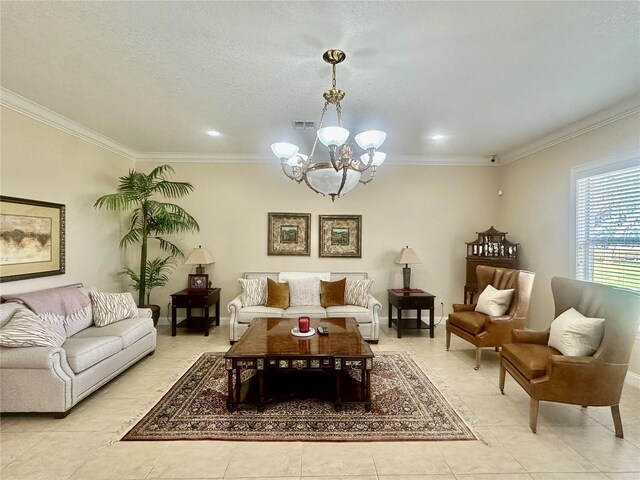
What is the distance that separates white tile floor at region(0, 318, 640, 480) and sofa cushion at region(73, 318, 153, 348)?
1.90ft

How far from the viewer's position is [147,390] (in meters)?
2.85

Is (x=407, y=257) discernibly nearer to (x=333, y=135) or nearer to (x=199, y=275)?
(x=333, y=135)

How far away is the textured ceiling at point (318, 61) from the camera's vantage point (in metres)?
1.85

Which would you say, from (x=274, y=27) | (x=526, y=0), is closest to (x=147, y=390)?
(x=274, y=27)

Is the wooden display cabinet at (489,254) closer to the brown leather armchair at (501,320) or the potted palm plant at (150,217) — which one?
the brown leather armchair at (501,320)

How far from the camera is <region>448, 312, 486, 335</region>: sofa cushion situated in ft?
11.2

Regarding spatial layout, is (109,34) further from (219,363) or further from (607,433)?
(607,433)

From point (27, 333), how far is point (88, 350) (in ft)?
1.46

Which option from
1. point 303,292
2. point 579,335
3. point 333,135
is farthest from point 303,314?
point 579,335

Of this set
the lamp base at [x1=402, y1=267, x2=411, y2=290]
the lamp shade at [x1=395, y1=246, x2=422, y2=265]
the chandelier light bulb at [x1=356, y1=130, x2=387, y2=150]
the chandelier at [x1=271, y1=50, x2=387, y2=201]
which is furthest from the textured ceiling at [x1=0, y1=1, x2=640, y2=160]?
the lamp base at [x1=402, y1=267, x2=411, y2=290]

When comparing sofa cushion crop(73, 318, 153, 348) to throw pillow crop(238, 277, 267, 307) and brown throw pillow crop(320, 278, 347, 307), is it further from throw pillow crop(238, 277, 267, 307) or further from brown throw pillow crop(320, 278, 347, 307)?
brown throw pillow crop(320, 278, 347, 307)

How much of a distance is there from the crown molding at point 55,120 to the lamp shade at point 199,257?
6.33ft

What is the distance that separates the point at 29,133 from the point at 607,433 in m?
5.97

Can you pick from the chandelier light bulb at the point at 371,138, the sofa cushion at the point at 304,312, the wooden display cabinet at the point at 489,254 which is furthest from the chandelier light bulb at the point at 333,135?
the wooden display cabinet at the point at 489,254
